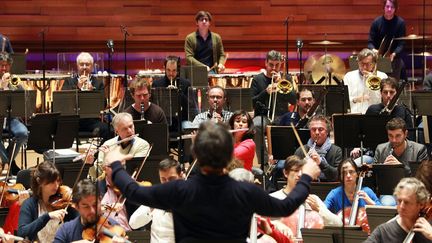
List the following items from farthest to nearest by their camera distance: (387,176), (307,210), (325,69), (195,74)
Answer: (325,69) → (195,74) → (387,176) → (307,210)

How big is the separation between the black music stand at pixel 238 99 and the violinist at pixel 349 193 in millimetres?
2448

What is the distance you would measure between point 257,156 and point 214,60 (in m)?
2.10

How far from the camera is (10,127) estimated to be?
8.43 metres

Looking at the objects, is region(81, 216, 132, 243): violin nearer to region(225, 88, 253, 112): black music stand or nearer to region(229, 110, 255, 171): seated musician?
region(229, 110, 255, 171): seated musician

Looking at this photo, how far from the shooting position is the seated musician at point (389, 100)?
27.1 feet

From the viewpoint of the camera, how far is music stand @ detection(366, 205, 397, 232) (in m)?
5.59

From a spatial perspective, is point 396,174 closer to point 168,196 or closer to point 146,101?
point 146,101

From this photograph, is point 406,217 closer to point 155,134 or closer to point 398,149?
point 398,149

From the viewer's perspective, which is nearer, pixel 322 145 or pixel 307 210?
pixel 307 210

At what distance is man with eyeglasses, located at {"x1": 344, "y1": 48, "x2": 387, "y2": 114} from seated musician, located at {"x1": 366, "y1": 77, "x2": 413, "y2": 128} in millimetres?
611

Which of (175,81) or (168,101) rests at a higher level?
(175,81)

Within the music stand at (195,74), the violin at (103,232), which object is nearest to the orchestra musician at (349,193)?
the violin at (103,232)

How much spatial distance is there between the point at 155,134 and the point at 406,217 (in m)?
3.15

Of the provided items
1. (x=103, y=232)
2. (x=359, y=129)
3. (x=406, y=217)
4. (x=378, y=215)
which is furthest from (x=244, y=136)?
(x=406, y=217)
